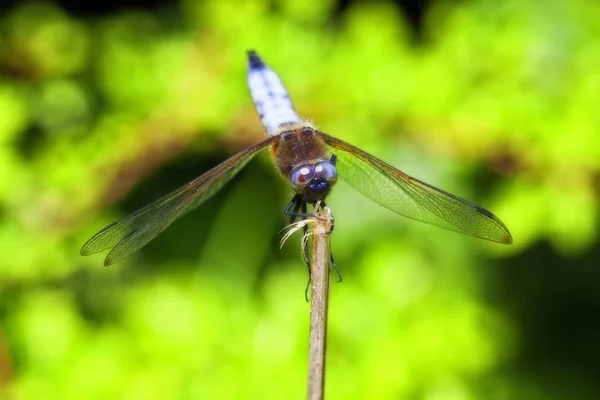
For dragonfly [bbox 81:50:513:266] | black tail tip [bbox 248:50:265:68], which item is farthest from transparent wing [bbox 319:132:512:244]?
black tail tip [bbox 248:50:265:68]

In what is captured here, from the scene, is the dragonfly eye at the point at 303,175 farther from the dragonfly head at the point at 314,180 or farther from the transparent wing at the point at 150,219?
the transparent wing at the point at 150,219

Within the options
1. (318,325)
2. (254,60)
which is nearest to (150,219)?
(254,60)

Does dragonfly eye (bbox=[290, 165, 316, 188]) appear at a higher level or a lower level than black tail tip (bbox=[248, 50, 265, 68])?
lower

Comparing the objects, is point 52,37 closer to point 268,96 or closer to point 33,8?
point 33,8

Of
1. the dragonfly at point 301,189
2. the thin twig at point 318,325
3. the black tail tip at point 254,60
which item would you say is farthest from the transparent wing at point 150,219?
the thin twig at point 318,325

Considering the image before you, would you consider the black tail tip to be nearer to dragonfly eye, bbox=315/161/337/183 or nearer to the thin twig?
dragonfly eye, bbox=315/161/337/183

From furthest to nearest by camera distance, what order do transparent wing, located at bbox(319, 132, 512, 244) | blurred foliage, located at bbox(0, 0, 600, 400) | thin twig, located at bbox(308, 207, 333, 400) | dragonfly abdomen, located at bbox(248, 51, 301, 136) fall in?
blurred foliage, located at bbox(0, 0, 600, 400), dragonfly abdomen, located at bbox(248, 51, 301, 136), transparent wing, located at bbox(319, 132, 512, 244), thin twig, located at bbox(308, 207, 333, 400)
